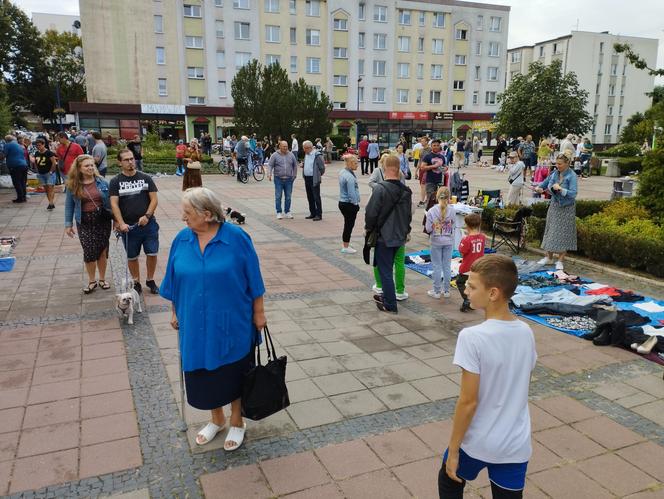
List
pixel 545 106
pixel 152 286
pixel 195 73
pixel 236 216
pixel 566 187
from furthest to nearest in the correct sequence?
pixel 195 73
pixel 545 106
pixel 236 216
pixel 566 187
pixel 152 286

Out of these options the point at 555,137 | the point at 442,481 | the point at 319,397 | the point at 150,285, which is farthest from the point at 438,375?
the point at 555,137

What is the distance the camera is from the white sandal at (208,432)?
11.9 ft

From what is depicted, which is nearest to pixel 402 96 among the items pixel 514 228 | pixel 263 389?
pixel 514 228

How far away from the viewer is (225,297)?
315 centimetres

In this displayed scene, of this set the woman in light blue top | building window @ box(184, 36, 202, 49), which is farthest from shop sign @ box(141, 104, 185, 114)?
the woman in light blue top

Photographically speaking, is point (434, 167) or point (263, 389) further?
point (434, 167)

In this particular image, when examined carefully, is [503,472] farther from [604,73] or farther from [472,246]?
[604,73]

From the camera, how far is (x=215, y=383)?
10.8 ft

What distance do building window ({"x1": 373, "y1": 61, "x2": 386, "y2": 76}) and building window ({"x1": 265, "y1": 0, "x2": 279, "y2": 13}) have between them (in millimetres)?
10421

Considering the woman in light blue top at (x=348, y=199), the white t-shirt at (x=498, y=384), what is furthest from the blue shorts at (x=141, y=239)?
the white t-shirt at (x=498, y=384)

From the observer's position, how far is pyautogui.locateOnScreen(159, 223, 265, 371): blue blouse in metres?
3.11

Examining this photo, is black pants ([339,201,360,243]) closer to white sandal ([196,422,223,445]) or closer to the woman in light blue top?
the woman in light blue top

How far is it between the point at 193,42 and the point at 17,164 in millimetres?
33240

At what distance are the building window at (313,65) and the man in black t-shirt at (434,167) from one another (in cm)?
3752
